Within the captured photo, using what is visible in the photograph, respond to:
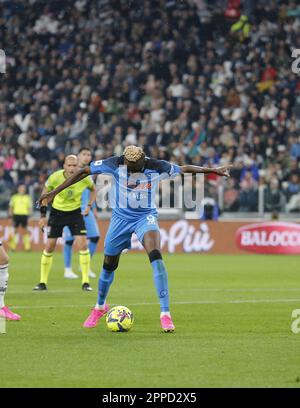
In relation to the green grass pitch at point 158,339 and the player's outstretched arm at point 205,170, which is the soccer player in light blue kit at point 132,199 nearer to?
the player's outstretched arm at point 205,170

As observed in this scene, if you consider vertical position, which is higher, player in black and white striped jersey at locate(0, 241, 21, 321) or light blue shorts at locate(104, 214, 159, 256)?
light blue shorts at locate(104, 214, 159, 256)

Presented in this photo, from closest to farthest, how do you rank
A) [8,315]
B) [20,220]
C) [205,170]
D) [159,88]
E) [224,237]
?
1. [205,170]
2. [8,315]
3. [224,237]
4. [20,220]
5. [159,88]

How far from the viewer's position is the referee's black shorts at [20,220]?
2981cm

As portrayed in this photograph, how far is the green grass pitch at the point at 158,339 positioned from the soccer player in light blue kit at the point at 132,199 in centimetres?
75

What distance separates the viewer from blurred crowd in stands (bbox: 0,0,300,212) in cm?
2933

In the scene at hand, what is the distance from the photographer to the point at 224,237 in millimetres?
29578

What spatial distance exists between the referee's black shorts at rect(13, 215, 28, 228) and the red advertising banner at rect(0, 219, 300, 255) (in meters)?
2.36

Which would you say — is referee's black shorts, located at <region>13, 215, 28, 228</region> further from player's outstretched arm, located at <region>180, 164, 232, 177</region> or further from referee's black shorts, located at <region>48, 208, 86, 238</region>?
player's outstretched arm, located at <region>180, 164, 232, 177</region>

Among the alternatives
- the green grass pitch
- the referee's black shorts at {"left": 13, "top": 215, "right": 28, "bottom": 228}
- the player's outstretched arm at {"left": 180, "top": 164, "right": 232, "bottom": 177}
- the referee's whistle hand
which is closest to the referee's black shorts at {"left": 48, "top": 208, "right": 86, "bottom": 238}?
the green grass pitch

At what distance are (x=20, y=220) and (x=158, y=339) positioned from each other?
20.0m

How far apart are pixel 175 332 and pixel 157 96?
21968mm

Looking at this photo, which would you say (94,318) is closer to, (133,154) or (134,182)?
(134,182)

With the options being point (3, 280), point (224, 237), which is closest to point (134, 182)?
point (3, 280)
